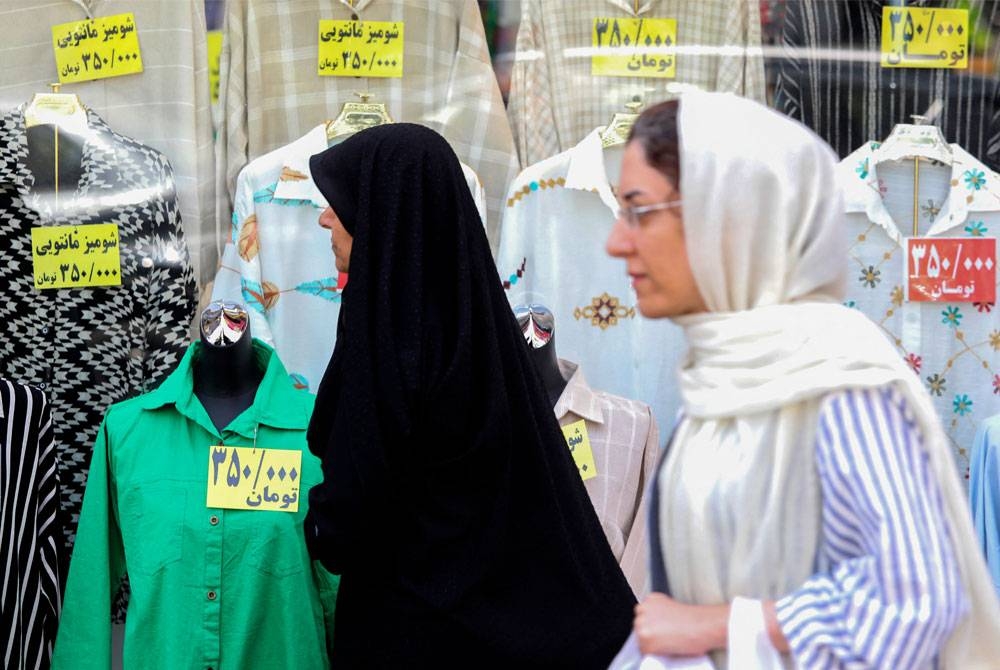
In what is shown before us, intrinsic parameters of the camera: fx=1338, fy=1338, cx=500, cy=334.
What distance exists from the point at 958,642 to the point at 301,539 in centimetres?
141

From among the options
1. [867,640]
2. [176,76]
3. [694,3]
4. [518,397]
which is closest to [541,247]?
[694,3]

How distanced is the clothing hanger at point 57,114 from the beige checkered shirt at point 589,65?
998 millimetres

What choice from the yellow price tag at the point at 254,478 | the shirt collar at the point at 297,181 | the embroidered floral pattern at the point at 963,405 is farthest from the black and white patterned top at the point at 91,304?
the embroidered floral pattern at the point at 963,405

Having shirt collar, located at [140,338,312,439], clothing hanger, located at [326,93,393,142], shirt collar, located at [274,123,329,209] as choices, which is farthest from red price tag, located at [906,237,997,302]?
shirt collar, located at [140,338,312,439]

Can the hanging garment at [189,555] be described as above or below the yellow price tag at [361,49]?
below

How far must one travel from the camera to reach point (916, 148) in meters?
3.17

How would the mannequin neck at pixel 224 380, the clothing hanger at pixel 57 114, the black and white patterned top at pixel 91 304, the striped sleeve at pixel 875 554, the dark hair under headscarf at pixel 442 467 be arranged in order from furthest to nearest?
the clothing hanger at pixel 57 114 → the black and white patterned top at pixel 91 304 → the mannequin neck at pixel 224 380 → the dark hair under headscarf at pixel 442 467 → the striped sleeve at pixel 875 554

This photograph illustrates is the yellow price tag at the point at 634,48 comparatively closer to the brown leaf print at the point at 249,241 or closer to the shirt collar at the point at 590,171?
the shirt collar at the point at 590,171

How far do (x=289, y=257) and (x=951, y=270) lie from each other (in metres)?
1.53

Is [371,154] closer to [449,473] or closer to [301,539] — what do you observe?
[449,473]

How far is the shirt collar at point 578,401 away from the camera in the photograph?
2.62 metres

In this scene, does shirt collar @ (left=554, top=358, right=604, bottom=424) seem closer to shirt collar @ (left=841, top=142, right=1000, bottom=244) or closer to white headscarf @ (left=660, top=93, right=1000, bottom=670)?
shirt collar @ (left=841, top=142, right=1000, bottom=244)

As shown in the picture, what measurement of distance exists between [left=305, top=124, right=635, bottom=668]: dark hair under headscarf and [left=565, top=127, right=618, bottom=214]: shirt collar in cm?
108

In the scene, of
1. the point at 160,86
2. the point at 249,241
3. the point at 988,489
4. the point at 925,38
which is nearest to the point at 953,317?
the point at 988,489
